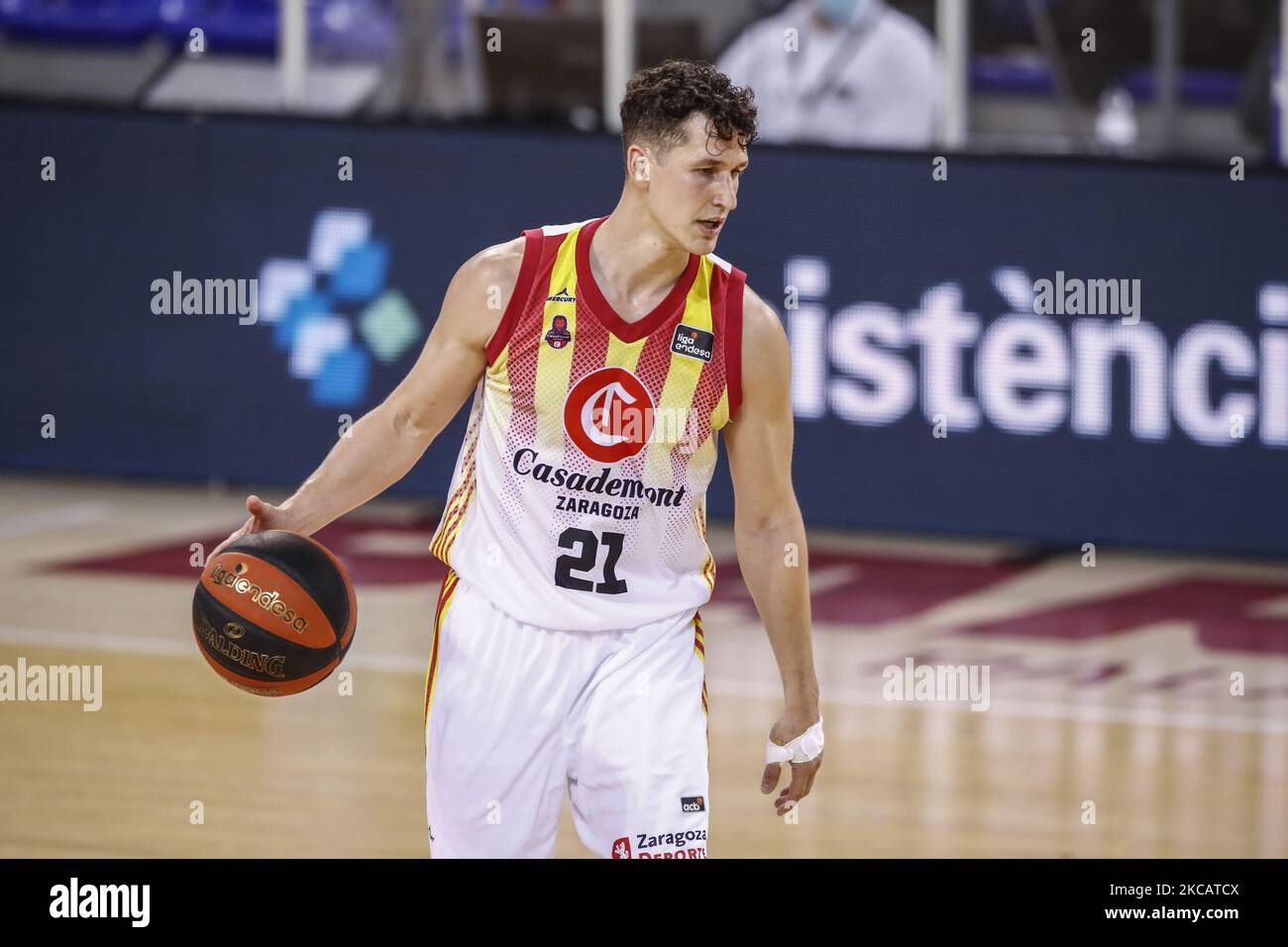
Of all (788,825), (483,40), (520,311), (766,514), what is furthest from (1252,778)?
(483,40)

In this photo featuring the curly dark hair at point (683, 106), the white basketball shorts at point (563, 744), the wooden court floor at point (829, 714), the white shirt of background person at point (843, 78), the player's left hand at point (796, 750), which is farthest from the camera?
the white shirt of background person at point (843, 78)

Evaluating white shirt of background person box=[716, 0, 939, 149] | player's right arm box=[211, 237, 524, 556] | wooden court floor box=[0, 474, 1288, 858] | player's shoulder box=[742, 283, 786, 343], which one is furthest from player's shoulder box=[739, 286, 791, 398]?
white shirt of background person box=[716, 0, 939, 149]

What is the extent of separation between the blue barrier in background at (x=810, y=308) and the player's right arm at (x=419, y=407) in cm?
596

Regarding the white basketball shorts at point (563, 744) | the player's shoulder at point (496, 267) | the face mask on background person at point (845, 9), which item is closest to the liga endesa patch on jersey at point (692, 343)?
the player's shoulder at point (496, 267)

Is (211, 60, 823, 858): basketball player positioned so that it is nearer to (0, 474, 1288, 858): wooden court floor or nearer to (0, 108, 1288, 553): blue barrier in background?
(0, 474, 1288, 858): wooden court floor

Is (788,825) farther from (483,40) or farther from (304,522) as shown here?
(483,40)

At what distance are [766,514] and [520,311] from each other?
2.22ft

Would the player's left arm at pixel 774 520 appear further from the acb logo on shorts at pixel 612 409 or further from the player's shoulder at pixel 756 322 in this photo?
the acb logo on shorts at pixel 612 409

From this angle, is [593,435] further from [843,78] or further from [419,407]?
[843,78]

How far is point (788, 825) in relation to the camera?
714 cm

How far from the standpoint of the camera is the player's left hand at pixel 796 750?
4.86 meters

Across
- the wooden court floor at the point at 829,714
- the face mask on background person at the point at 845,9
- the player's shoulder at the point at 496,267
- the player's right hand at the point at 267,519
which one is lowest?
the wooden court floor at the point at 829,714

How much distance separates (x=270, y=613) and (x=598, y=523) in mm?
750

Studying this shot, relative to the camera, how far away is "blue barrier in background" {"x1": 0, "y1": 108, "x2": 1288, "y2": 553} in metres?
10.3
